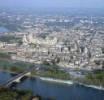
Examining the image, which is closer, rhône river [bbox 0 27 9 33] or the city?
the city

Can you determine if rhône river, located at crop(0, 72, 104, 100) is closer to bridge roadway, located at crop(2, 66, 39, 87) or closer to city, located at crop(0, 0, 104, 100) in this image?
city, located at crop(0, 0, 104, 100)

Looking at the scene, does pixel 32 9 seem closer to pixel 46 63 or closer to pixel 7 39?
pixel 7 39

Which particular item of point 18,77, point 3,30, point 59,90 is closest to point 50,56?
point 18,77

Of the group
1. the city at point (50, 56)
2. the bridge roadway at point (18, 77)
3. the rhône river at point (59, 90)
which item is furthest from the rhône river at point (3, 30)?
the rhône river at point (59, 90)

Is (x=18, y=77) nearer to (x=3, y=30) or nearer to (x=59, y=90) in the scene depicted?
(x=59, y=90)

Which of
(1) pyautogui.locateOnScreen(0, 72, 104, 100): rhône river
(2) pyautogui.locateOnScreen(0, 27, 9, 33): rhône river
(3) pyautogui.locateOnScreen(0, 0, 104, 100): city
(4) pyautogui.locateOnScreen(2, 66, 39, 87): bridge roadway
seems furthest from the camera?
(2) pyautogui.locateOnScreen(0, 27, 9, 33): rhône river

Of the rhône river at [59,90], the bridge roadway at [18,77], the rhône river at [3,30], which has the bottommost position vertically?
the rhône river at [59,90]

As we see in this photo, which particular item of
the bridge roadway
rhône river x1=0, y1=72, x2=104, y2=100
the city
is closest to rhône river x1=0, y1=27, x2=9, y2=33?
the city

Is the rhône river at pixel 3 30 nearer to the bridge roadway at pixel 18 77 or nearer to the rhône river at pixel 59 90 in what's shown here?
the bridge roadway at pixel 18 77
